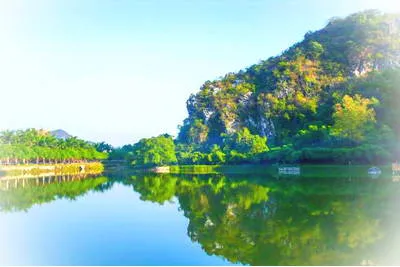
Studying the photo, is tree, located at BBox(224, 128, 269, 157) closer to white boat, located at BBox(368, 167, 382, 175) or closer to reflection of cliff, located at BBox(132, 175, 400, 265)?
white boat, located at BBox(368, 167, 382, 175)

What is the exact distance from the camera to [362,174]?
3225 cm

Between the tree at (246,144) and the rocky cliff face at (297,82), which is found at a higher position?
the rocky cliff face at (297,82)

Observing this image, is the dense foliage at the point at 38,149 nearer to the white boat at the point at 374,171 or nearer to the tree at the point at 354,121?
the tree at the point at 354,121

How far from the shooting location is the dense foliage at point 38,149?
49219 mm

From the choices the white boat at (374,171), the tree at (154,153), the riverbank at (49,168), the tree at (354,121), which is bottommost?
the white boat at (374,171)

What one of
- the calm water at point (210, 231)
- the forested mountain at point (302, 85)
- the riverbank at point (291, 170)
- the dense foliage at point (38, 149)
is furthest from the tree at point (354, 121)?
the dense foliage at point (38, 149)

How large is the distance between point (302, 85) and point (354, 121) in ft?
77.7

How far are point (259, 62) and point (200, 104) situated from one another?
46.0 feet

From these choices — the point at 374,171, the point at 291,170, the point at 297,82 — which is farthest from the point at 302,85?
the point at 374,171

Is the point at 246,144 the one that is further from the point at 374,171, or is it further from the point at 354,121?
the point at 374,171

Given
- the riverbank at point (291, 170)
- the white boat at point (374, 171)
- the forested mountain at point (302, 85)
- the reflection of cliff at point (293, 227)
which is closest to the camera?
the reflection of cliff at point (293, 227)

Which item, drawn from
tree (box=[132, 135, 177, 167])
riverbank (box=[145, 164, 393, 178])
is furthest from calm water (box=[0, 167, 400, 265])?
tree (box=[132, 135, 177, 167])

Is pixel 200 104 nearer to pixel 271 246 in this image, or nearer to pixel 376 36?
pixel 376 36

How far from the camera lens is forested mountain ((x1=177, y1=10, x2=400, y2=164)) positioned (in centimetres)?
5784
